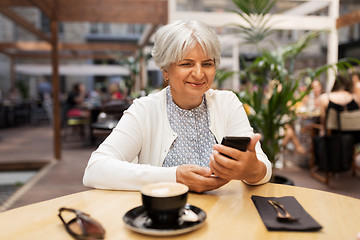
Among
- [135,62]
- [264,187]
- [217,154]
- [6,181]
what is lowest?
[6,181]

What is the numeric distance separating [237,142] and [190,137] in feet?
1.55

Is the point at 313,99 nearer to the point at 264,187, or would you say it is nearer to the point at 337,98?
the point at 337,98

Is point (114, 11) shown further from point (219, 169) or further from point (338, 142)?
point (219, 169)

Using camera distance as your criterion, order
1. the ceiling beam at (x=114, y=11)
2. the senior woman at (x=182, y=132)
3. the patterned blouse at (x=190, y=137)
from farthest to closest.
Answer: the ceiling beam at (x=114, y=11) < the patterned blouse at (x=190, y=137) < the senior woman at (x=182, y=132)

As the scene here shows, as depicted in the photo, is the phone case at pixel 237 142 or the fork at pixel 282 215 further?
the phone case at pixel 237 142

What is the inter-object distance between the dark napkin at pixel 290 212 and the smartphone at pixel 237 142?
Answer: 0.15m

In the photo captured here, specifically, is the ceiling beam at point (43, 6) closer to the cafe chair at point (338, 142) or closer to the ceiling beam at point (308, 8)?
the cafe chair at point (338, 142)

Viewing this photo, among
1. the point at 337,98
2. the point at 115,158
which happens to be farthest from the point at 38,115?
the point at 115,158

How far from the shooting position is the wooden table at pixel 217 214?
700 millimetres

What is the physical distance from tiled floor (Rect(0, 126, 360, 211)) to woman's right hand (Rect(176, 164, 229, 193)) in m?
1.59

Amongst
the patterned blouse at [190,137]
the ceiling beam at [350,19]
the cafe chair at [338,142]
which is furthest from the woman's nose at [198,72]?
the ceiling beam at [350,19]

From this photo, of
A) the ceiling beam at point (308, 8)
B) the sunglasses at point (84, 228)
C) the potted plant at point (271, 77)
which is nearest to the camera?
the sunglasses at point (84, 228)

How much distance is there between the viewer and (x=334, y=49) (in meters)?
5.83

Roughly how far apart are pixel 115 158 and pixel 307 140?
5769 millimetres
